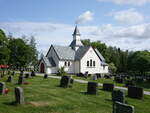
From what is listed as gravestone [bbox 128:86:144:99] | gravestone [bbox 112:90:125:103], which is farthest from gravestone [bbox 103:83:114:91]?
gravestone [bbox 112:90:125:103]

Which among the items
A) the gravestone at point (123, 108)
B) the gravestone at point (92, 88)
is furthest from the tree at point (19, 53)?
the gravestone at point (123, 108)

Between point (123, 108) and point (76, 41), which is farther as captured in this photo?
point (76, 41)

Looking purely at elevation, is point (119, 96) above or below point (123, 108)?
below

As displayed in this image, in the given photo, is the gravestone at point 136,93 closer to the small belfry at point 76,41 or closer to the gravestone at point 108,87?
the gravestone at point 108,87

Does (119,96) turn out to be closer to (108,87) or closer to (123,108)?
(123,108)

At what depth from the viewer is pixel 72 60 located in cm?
4909

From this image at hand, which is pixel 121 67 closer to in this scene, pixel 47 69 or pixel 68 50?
pixel 68 50

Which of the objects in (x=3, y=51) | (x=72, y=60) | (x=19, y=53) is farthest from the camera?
(x=72, y=60)

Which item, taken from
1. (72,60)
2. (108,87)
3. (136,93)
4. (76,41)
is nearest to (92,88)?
(108,87)

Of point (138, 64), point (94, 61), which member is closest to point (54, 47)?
point (94, 61)

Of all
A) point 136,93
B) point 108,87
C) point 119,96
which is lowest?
point 136,93

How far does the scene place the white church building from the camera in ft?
154

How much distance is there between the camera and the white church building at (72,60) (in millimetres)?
46938

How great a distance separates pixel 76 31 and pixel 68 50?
7.41m
